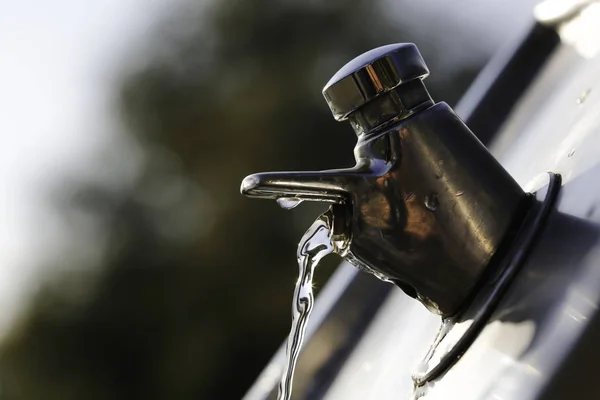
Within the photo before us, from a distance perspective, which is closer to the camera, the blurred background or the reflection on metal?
the reflection on metal

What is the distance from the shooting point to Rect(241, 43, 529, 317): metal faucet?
0.33 metres

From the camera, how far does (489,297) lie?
0.33m

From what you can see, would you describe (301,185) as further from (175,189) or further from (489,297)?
(175,189)

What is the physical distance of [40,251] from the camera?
2242mm

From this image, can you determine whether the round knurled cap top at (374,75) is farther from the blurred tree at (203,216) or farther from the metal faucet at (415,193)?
the blurred tree at (203,216)

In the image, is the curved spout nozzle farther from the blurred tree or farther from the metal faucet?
the blurred tree

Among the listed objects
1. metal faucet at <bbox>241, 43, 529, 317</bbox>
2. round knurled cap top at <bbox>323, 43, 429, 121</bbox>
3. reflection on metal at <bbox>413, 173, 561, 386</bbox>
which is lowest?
reflection on metal at <bbox>413, 173, 561, 386</bbox>

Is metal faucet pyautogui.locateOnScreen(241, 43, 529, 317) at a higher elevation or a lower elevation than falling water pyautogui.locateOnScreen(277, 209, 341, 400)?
higher

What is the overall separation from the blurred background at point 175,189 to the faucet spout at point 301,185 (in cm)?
162

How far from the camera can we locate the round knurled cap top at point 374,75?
33 centimetres

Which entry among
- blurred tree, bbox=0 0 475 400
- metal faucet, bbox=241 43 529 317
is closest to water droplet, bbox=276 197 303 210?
metal faucet, bbox=241 43 529 317

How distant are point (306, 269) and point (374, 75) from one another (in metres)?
0.11

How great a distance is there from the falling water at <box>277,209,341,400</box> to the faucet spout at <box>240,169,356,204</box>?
0.02 metres

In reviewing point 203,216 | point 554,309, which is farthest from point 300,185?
point 203,216
